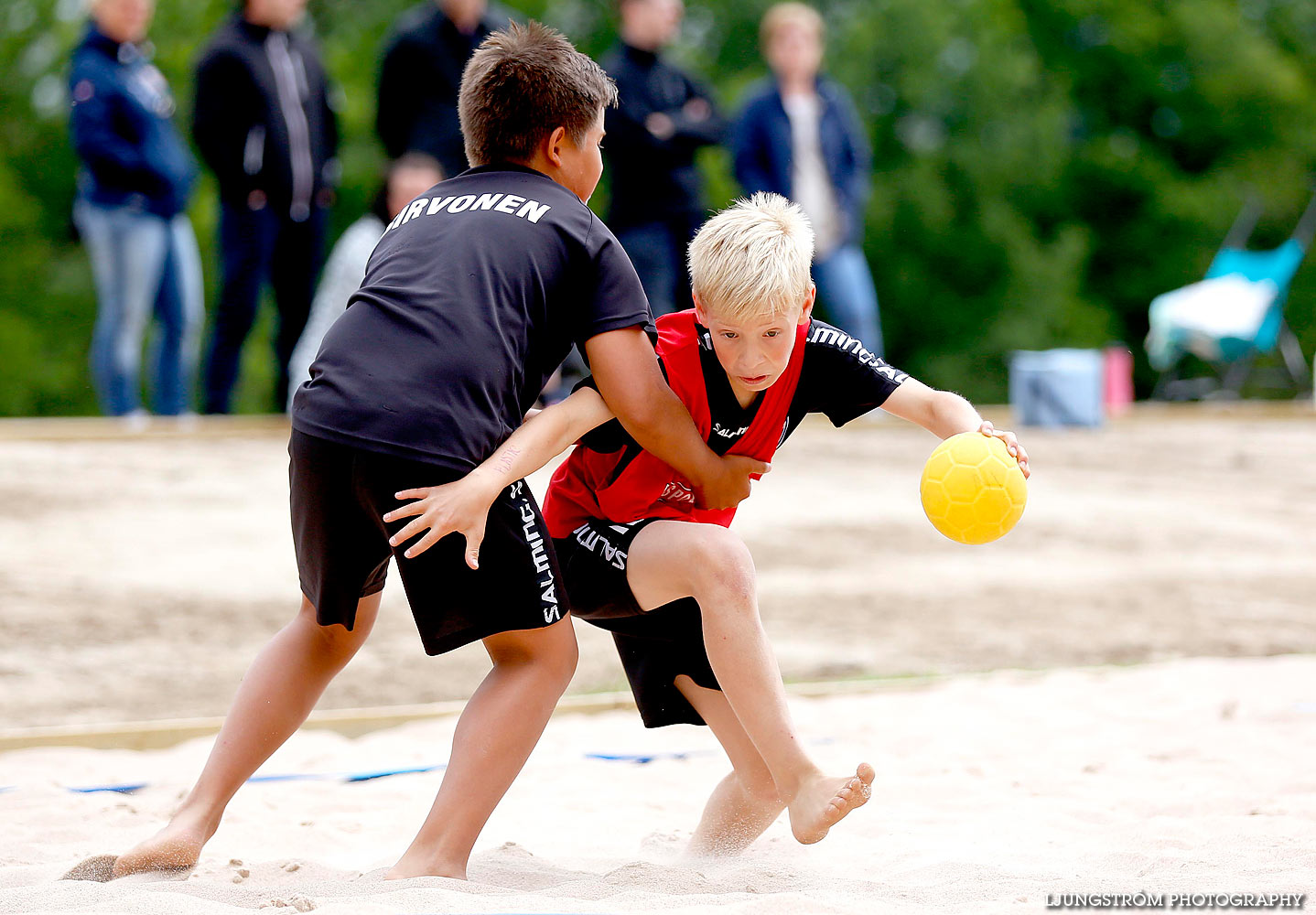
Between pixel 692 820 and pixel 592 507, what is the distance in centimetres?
98

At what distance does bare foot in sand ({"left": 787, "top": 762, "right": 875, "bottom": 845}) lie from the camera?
8.89 feet

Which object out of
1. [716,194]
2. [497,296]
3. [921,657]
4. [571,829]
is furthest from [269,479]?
[716,194]

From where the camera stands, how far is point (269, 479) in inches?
286

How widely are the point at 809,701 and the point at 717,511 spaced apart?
5.83 feet

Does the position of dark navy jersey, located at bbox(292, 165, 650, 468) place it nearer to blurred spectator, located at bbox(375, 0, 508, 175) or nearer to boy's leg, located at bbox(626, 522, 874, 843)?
boy's leg, located at bbox(626, 522, 874, 843)

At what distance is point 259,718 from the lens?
9.38ft

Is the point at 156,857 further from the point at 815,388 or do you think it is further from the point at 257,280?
the point at 257,280

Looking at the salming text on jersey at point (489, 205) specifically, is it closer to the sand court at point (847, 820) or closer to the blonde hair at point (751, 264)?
the blonde hair at point (751, 264)

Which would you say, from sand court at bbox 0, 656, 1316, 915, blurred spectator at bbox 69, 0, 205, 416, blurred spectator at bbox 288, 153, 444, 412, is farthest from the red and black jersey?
blurred spectator at bbox 69, 0, 205, 416

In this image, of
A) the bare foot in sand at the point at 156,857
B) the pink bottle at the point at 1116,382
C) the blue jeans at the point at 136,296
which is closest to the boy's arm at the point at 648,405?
the bare foot in sand at the point at 156,857

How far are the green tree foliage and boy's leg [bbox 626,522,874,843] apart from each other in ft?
80.6

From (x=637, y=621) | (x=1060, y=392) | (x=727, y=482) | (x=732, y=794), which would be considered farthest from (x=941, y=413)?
(x=1060, y=392)

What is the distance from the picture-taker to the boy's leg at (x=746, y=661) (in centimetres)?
278

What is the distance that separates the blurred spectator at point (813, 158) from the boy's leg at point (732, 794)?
19.2 feet
